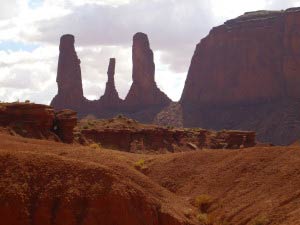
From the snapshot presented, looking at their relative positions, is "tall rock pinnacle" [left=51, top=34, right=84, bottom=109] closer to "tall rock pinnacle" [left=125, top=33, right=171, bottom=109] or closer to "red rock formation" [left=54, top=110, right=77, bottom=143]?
"tall rock pinnacle" [left=125, top=33, right=171, bottom=109]

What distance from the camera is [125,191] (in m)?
26.7

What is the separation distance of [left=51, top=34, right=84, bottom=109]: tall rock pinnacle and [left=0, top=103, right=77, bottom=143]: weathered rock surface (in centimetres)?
7143

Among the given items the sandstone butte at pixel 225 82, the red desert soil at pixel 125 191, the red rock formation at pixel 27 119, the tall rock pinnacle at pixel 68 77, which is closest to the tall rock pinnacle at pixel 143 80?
the sandstone butte at pixel 225 82

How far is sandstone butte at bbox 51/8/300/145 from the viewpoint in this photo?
12325 centimetres

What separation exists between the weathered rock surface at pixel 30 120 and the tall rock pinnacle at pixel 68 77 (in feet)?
234

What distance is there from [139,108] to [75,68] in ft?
41.4

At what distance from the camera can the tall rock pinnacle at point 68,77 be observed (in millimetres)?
124500

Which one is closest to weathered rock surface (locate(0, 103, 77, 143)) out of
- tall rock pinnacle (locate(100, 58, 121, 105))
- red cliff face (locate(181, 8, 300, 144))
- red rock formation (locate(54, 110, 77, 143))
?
red rock formation (locate(54, 110, 77, 143))

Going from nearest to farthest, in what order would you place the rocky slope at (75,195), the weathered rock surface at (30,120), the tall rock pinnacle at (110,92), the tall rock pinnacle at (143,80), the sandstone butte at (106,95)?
the rocky slope at (75,195) < the weathered rock surface at (30,120) < the sandstone butte at (106,95) < the tall rock pinnacle at (110,92) < the tall rock pinnacle at (143,80)

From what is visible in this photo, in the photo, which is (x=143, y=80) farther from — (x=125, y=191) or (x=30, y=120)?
(x=125, y=191)

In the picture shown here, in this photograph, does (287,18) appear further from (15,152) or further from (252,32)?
(15,152)

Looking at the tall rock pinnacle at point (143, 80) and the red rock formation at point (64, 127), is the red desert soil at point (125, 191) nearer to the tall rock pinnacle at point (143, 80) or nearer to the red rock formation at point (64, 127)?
the red rock formation at point (64, 127)

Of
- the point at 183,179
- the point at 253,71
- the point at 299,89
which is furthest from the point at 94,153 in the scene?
the point at 253,71

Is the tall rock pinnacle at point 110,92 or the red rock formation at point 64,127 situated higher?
the tall rock pinnacle at point 110,92
